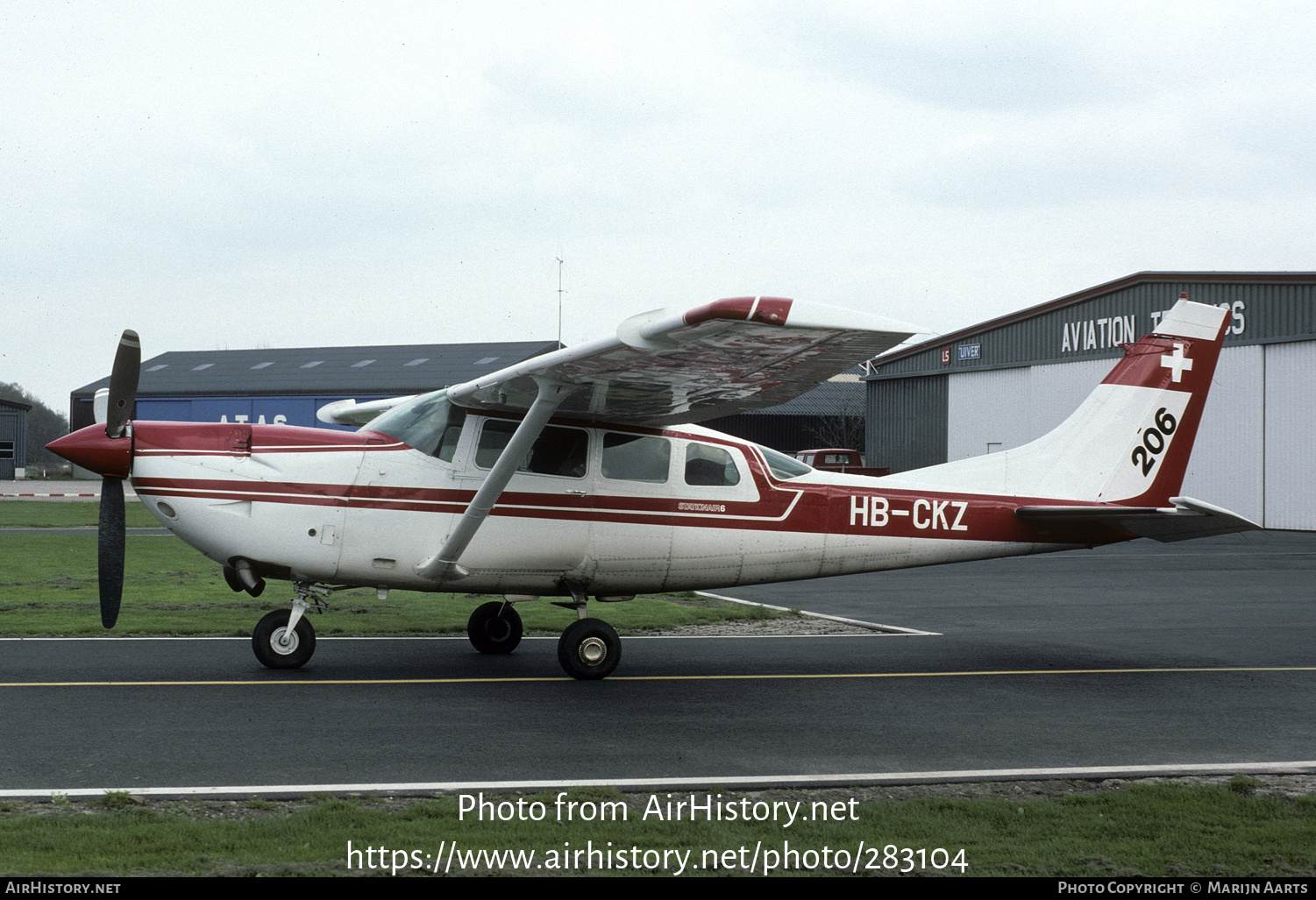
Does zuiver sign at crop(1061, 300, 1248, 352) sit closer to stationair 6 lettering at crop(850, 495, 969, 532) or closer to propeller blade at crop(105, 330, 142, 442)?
stationair 6 lettering at crop(850, 495, 969, 532)

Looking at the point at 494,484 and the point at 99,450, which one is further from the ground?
the point at 99,450

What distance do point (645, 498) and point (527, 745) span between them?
10.6ft

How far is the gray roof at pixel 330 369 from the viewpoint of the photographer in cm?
5931

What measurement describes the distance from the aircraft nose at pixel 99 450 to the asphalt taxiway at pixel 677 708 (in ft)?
5.10

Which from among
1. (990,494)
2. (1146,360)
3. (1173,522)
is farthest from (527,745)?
(1146,360)

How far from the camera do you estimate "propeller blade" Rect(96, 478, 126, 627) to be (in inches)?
335

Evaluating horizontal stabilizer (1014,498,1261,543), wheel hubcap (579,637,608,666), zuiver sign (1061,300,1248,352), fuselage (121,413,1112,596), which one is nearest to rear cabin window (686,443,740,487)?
fuselage (121,413,1112,596)

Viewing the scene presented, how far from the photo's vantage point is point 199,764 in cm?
613

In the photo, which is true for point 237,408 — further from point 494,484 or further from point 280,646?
point 494,484

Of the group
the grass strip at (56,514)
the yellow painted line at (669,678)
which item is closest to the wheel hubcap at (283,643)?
the yellow painted line at (669,678)

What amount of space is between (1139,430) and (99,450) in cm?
884

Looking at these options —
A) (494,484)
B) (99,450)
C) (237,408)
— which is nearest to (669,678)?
(494,484)

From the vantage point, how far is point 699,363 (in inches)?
311
